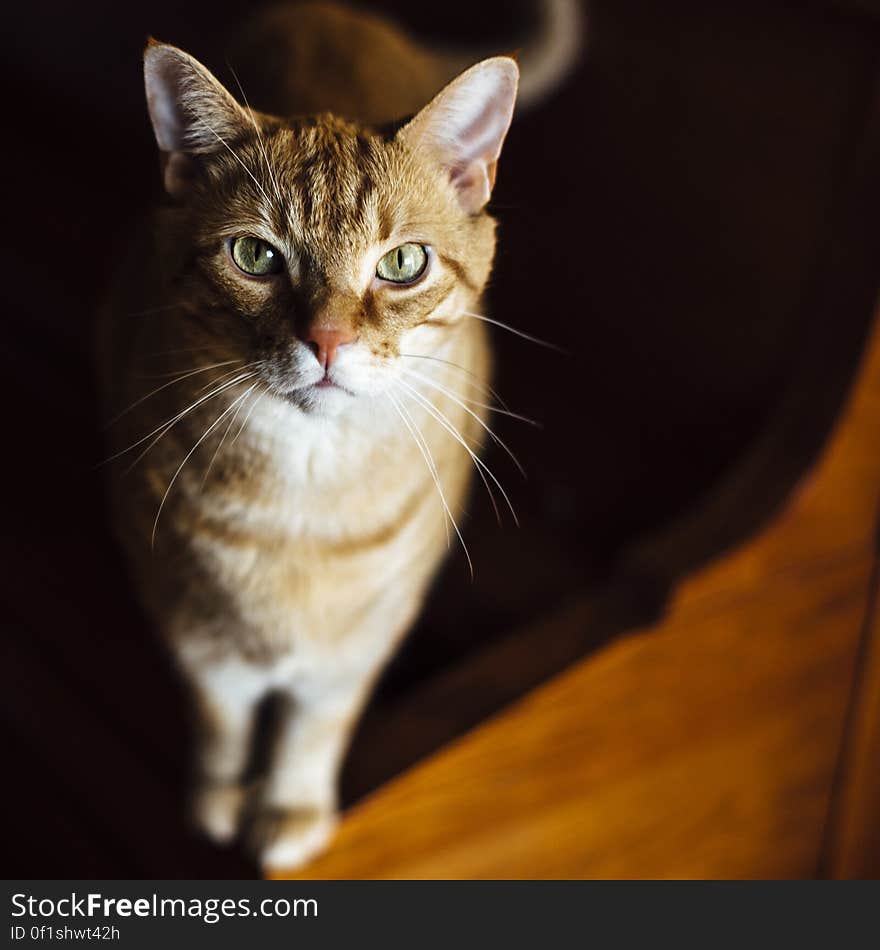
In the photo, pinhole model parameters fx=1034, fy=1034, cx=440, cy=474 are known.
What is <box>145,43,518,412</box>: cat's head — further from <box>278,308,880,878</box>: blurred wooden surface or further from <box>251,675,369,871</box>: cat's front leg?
<box>278,308,880,878</box>: blurred wooden surface

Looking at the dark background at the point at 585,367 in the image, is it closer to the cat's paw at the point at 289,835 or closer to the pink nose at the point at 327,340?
the cat's paw at the point at 289,835

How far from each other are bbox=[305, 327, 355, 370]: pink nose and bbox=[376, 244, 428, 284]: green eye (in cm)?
7

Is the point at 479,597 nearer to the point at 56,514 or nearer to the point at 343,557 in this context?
the point at 343,557

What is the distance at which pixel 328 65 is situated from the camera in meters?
1.11

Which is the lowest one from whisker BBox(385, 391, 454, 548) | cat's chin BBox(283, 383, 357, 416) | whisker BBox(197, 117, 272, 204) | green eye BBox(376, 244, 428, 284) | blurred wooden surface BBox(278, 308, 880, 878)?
blurred wooden surface BBox(278, 308, 880, 878)

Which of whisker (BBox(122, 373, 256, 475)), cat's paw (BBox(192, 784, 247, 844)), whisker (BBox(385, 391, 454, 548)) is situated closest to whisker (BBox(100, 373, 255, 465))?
whisker (BBox(122, 373, 256, 475))

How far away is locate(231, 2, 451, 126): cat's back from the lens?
1059 millimetres

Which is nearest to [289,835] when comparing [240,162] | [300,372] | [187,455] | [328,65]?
[187,455]

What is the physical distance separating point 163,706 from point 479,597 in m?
0.42

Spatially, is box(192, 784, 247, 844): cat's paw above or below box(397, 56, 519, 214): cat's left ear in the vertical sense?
below

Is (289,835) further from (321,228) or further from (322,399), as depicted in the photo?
(321,228)

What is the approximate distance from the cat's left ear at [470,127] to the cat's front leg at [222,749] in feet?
1.80

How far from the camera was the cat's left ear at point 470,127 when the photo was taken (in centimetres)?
66

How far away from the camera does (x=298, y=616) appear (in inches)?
37.8
